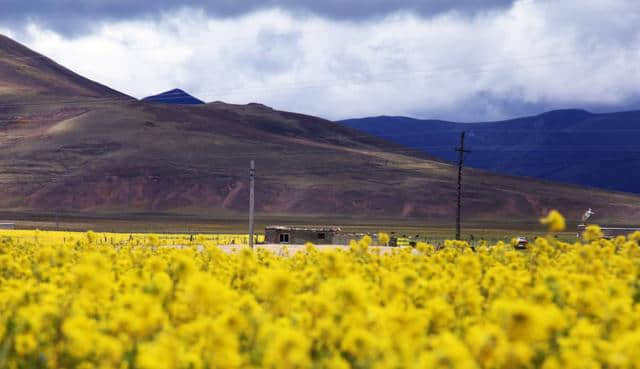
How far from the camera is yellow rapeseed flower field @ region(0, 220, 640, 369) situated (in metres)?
4.88

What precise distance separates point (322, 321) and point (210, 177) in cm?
13837

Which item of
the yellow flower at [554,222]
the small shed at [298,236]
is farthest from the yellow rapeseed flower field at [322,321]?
the small shed at [298,236]

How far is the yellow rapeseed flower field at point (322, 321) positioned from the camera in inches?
192

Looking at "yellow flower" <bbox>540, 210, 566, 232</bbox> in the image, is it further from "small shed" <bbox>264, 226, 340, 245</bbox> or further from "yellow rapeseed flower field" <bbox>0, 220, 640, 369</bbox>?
"small shed" <bbox>264, 226, 340, 245</bbox>

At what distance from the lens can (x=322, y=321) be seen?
237 inches

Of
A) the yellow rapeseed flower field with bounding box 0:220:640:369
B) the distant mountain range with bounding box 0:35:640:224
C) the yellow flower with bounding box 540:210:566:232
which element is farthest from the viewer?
the distant mountain range with bounding box 0:35:640:224

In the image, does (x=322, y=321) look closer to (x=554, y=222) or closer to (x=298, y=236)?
(x=554, y=222)

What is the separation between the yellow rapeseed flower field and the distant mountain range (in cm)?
11940

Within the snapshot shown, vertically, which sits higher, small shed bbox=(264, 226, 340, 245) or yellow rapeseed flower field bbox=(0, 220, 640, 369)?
yellow rapeseed flower field bbox=(0, 220, 640, 369)

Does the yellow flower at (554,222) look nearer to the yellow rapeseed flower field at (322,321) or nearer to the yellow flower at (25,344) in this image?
the yellow rapeseed flower field at (322,321)

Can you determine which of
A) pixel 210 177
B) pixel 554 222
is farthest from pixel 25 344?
pixel 210 177

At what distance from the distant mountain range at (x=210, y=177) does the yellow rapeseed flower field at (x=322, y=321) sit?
119402 millimetres

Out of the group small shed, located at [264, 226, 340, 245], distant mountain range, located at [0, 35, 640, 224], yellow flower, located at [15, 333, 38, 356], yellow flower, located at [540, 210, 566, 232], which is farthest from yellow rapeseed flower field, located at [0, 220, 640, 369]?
distant mountain range, located at [0, 35, 640, 224]

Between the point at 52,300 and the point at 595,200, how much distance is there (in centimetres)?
15526
